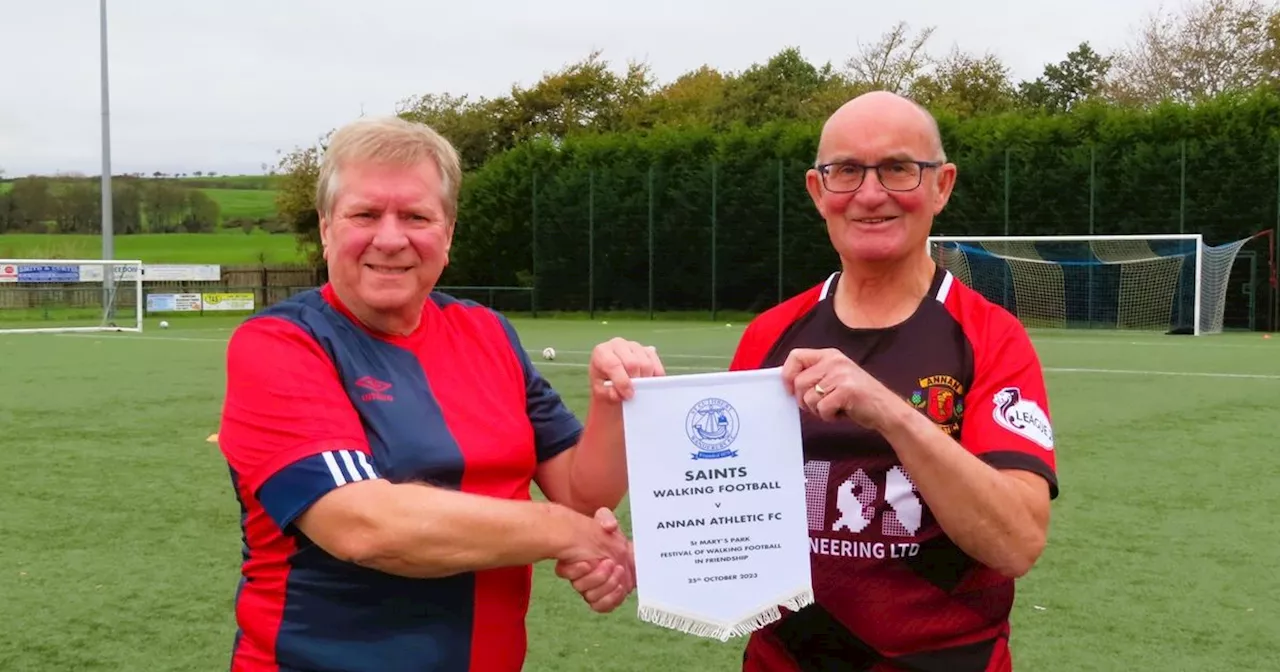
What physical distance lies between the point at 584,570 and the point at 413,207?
0.74 meters

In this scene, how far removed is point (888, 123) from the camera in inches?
92.9

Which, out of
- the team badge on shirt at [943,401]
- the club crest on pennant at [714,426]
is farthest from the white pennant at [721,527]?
the team badge on shirt at [943,401]

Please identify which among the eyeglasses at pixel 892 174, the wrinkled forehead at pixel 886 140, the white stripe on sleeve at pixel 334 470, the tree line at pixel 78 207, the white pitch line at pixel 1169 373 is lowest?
the white pitch line at pixel 1169 373

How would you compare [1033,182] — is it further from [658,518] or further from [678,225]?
[658,518]

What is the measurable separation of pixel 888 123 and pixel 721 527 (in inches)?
31.5

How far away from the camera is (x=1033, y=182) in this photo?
26938mm

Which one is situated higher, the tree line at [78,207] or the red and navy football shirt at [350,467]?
the tree line at [78,207]

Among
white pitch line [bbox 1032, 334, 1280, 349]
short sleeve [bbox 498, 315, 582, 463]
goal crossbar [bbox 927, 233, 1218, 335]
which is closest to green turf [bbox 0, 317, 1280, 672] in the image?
short sleeve [bbox 498, 315, 582, 463]

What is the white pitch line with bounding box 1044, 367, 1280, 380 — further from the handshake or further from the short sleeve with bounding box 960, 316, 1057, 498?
the handshake

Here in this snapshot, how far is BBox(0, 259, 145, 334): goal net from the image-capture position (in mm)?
27484

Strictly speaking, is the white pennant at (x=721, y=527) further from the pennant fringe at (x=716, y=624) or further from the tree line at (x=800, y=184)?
the tree line at (x=800, y=184)

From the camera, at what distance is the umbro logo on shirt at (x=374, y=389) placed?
7.66 feet

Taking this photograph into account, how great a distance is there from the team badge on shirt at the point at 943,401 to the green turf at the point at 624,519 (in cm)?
228

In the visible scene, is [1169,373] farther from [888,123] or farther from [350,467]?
[350,467]
